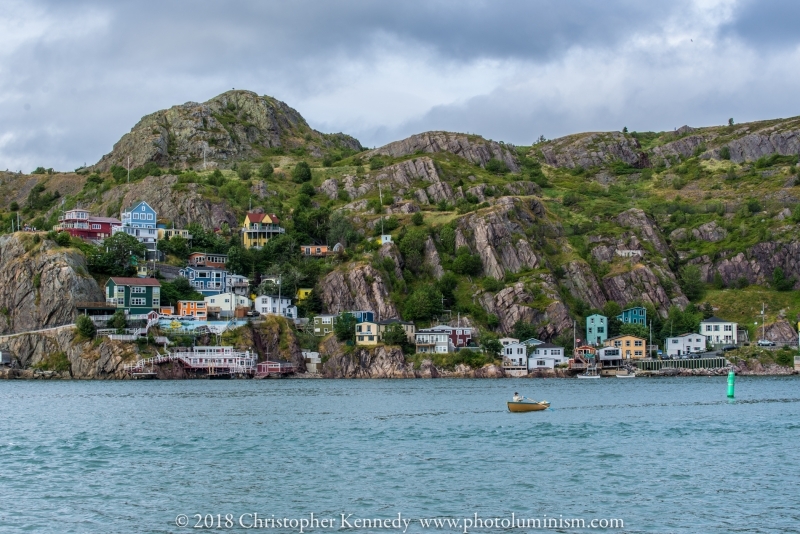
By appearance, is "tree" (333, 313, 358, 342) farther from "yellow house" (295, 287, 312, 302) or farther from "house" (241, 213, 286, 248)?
"house" (241, 213, 286, 248)

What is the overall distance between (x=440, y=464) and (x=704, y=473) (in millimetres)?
11772

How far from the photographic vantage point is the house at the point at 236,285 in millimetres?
146875

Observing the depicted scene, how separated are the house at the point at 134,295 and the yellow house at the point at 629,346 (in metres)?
65.4

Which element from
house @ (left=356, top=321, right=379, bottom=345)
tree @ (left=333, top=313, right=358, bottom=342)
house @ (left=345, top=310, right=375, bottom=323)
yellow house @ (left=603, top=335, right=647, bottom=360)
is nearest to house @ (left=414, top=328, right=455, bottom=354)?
house @ (left=356, top=321, right=379, bottom=345)

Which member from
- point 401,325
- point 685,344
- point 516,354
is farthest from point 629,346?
point 401,325

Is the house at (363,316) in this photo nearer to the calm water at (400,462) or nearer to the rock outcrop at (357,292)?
the rock outcrop at (357,292)

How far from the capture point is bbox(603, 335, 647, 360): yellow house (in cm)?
14138

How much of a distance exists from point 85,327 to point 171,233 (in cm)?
4445

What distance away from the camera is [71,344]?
124 meters

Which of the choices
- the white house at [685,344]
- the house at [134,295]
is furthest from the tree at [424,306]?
the house at [134,295]

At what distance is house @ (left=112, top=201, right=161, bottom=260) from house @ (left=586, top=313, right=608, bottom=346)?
6877 centimetres

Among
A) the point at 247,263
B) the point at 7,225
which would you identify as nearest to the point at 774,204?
the point at 247,263

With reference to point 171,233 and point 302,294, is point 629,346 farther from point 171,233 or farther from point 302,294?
point 171,233

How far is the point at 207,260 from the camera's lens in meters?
155
